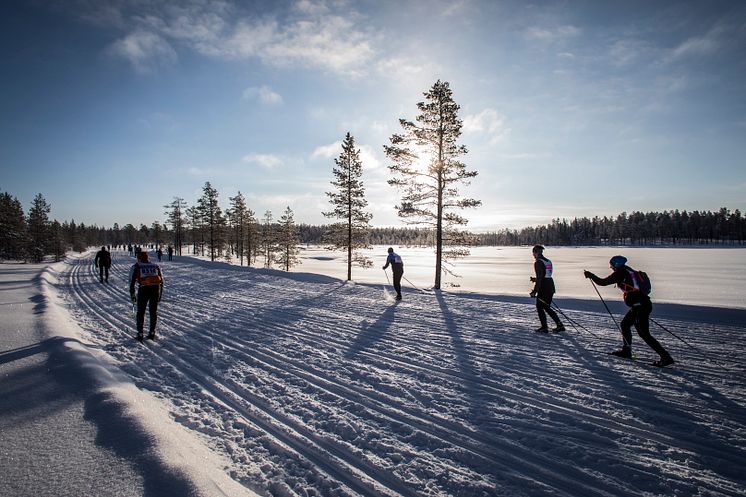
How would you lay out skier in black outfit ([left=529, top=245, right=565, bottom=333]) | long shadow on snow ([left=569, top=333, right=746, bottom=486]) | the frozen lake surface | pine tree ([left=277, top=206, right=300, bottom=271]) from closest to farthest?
long shadow on snow ([left=569, top=333, right=746, bottom=486]) → skier in black outfit ([left=529, top=245, right=565, bottom=333]) → the frozen lake surface → pine tree ([left=277, top=206, right=300, bottom=271])

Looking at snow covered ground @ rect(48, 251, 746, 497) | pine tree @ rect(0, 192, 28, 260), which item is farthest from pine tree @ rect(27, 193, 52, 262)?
snow covered ground @ rect(48, 251, 746, 497)

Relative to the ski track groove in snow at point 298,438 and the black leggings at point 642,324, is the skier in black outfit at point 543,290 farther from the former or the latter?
the ski track groove in snow at point 298,438

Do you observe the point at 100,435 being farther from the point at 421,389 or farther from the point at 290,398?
the point at 421,389

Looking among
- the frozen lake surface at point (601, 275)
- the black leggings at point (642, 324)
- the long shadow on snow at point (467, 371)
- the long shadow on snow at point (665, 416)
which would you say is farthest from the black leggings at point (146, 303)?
the frozen lake surface at point (601, 275)

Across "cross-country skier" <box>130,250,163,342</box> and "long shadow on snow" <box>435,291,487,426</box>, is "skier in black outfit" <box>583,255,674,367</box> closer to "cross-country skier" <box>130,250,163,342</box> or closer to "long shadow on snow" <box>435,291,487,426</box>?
Result: "long shadow on snow" <box>435,291,487,426</box>

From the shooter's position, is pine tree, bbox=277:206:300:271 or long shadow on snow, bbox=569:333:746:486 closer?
long shadow on snow, bbox=569:333:746:486

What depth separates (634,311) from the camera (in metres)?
5.97

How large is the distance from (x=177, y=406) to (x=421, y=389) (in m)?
3.44

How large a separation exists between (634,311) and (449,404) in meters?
4.25

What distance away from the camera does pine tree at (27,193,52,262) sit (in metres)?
49.8

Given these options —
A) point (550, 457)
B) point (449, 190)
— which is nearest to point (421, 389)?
point (550, 457)

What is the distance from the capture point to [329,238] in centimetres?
2589

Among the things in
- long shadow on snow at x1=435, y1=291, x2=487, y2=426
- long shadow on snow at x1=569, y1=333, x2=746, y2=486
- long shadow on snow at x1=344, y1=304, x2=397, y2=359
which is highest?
long shadow on snow at x1=569, y1=333, x2=746, y2=486

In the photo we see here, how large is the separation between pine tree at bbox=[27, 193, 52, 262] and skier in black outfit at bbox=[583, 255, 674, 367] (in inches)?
2813
